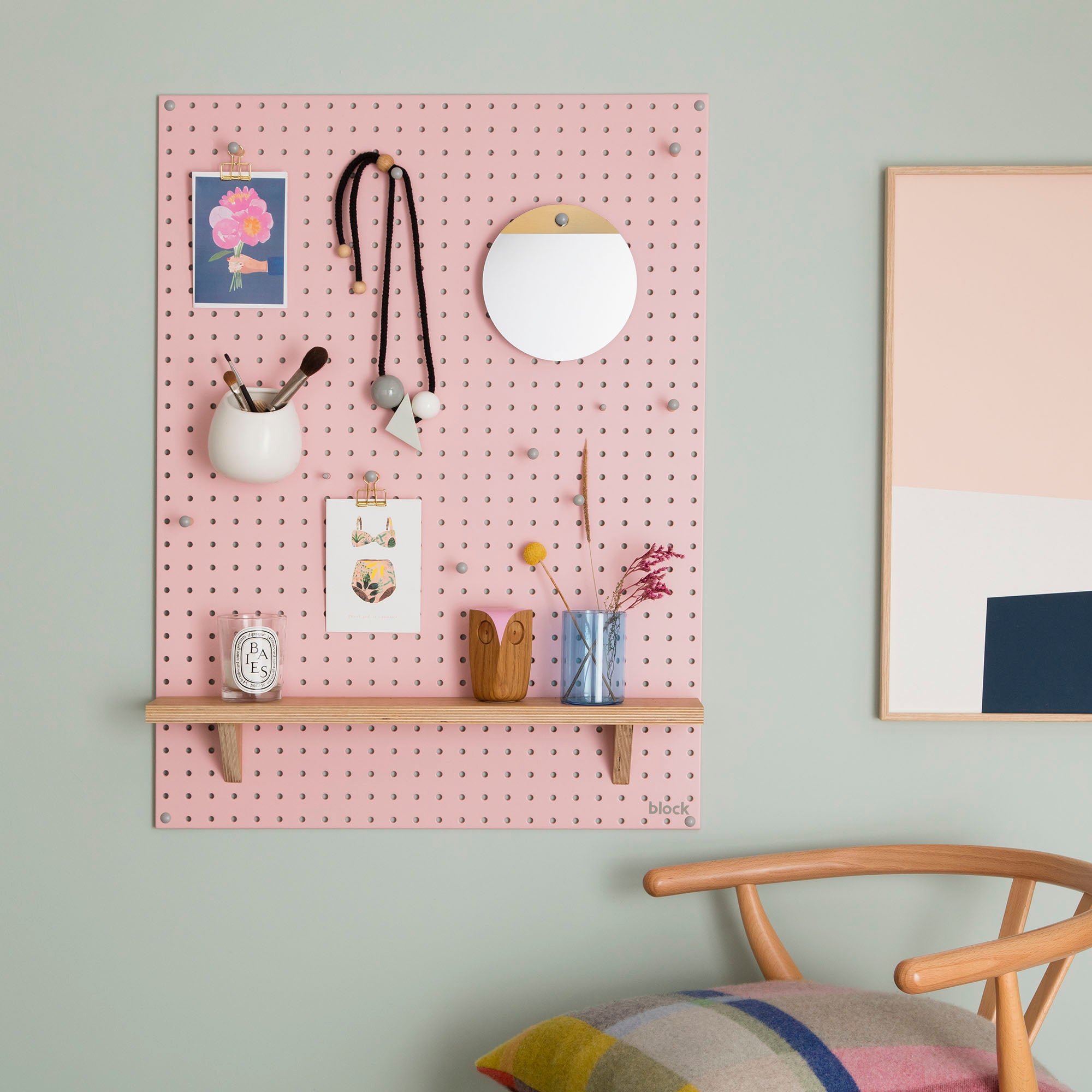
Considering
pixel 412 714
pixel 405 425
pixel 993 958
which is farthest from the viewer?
pixel 405 425

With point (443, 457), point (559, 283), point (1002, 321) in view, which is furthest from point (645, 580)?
point (1002, 321)

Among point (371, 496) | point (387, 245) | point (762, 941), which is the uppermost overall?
point (387, 245)

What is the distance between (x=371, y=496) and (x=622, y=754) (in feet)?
1.77

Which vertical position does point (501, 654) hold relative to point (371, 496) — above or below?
below

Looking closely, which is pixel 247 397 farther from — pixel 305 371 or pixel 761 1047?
pixel 761 1047

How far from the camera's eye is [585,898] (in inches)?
53.1

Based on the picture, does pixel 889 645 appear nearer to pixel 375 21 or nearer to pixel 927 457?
pixel 927 457

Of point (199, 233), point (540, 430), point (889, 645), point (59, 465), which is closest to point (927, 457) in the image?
point (889, 645)

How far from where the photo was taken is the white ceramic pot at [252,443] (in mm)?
1232

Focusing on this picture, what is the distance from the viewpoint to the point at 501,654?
48.7 inches

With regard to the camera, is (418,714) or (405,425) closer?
(418,714)

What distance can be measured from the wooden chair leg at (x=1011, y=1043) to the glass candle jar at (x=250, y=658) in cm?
97

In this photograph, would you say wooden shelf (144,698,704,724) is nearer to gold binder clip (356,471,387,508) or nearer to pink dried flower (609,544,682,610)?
pink dried flower (609,544,682,610)

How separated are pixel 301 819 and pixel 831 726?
821 mm
